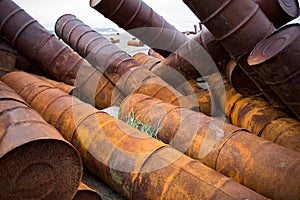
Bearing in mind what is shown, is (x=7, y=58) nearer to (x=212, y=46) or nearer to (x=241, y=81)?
(x=212, y=46)

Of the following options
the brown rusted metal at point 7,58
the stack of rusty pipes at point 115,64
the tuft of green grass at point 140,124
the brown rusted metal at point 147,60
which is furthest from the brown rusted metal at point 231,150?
the brown rusted metal at point 7,58

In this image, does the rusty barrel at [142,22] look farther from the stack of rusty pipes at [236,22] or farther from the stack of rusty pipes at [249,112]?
the stack of rusty pipes at [236,22]

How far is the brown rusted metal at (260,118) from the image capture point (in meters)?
2.80

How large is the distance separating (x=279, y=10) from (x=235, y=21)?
0.94m

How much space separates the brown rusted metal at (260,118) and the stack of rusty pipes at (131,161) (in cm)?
103

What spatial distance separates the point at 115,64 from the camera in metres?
4.53

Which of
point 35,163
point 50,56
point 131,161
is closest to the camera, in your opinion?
point 35,163

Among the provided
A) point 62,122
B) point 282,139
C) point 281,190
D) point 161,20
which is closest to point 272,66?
point 282,139

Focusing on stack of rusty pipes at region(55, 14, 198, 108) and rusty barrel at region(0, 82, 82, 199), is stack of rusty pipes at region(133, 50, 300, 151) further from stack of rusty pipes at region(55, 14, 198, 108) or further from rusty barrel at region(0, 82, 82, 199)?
rusty barrel at region(0, 82, 82, 199)

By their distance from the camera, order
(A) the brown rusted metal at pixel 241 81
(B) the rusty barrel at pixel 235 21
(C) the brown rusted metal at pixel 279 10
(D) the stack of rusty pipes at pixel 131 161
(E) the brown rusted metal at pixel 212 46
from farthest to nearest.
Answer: (E) the brown rusted metal at pixel 212 46, (A) the brown rusted metal at pixel 241 81, (C) the brown rusted metal at pixel 279 10, (B) the rusty barrel at pixel 235 21, (D) the stack of rusty pipes at pixel 131 161

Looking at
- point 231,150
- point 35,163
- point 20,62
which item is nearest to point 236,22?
point 231,150

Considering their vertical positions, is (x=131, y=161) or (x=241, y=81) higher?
(x=131, y=161)

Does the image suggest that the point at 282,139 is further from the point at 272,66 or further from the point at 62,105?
the point at 62,105

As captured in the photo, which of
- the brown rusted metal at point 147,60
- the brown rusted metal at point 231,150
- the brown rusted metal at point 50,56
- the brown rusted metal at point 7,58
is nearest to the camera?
the brown rusted metal at point 231,150
